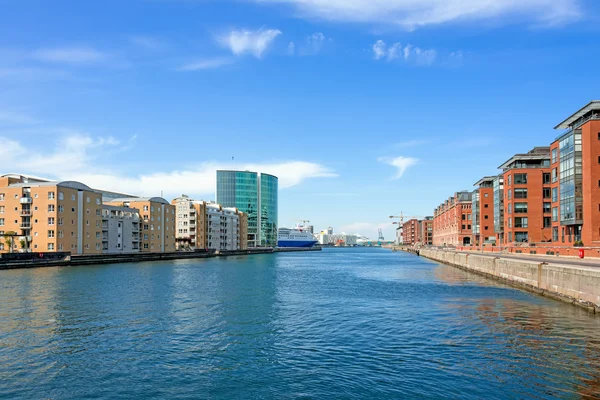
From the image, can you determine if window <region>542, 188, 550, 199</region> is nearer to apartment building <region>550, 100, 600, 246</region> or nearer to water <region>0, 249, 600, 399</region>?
apartment building <region>550, 100, 600, 246</region>

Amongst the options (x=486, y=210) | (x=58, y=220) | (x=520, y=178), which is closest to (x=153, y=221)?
(x=58, y=220)

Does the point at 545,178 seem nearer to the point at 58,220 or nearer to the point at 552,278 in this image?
the point at 552,278

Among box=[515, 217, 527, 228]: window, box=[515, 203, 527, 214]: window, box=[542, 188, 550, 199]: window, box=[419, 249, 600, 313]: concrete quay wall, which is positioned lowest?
box=[419, 249, 600, 313]: concrete quay wall

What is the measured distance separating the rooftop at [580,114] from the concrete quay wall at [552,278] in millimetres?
29796

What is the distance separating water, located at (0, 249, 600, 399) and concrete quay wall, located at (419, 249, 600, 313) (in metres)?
1.49

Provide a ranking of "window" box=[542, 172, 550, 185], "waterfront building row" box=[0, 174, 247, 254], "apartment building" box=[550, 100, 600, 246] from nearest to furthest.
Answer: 1. "apartment building" box=[550, 100, 600, 246]
2. "waterfront building row" box=[0, 174, 247, 254]
3. "window" box=[542, 172, 550, 185]

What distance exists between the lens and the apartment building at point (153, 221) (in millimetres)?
150375

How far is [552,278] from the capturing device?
47.0m

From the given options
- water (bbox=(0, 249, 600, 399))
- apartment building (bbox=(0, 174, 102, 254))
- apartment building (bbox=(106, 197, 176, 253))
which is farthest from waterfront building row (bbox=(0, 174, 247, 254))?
water (bbox=(0, 249, 600, 399))

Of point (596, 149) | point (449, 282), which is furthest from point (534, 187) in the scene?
point (449, 282)

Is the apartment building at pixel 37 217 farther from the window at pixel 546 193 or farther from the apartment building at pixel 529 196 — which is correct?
the window at pixel 546 193

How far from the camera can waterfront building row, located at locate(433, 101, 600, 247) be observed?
76.1m

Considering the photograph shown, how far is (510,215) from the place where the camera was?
4801 inches

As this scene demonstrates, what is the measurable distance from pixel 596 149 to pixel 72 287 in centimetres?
7987
